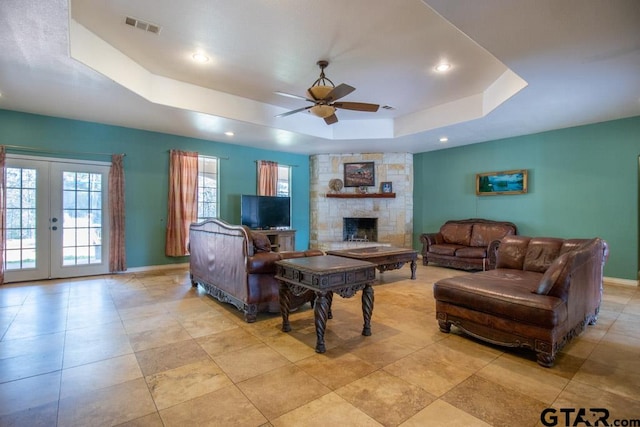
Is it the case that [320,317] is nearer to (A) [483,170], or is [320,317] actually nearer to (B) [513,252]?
(B) [513,252]

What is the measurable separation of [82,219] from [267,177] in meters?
3.88

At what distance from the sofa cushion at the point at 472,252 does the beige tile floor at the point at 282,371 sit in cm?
226

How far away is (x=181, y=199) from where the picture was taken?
652cm

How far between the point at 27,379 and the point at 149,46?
362cm

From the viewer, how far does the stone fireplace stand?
27.4 ft

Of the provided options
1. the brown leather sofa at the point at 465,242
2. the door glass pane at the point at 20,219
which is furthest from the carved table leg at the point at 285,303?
the door glass pane at the point at 20,219

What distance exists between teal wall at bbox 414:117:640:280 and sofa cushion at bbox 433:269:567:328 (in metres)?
3.37

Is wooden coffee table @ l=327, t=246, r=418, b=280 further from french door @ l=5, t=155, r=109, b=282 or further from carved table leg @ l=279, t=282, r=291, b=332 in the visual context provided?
french door @ l=5, t=155, r=109, b=282

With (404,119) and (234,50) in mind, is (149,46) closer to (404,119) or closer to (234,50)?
(234,50)

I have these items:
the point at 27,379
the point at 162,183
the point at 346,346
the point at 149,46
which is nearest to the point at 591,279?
the point at 346,346

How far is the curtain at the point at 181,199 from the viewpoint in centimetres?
641

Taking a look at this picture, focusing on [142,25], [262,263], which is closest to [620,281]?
[262,263]

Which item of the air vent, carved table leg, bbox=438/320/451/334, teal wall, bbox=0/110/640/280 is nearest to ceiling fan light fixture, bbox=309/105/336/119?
the air vent

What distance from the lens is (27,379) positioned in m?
2.22
